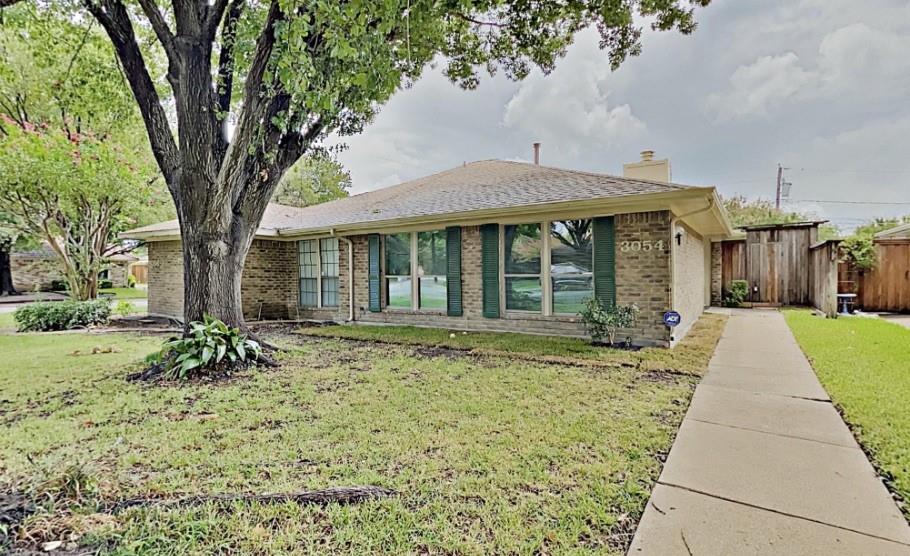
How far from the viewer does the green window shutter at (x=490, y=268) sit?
859 cm

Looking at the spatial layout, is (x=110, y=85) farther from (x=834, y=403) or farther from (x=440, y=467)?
(x=834, y=403)

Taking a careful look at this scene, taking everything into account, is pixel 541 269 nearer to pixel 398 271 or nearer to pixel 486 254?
pixel 486 254

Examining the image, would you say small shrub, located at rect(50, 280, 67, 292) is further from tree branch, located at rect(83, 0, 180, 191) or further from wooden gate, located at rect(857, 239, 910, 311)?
wooden gate, located at rect(857, 239, 910, 311)

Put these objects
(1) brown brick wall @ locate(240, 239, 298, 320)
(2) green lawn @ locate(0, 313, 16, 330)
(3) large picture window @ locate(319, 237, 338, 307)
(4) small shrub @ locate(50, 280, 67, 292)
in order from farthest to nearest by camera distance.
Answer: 1. (4) small shrub @ locate(50, 280, 67, 292)
2. (1) brown brick wall @ locate(240, 239, 298, 320)
3. (3) large picture window @ locate(319, 237, 338, 307)
4. (2) green lawn @ locate(0, 313, 16, 330)

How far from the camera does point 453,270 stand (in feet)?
30.2

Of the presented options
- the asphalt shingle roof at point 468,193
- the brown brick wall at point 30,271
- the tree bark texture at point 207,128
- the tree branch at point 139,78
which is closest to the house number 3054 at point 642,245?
the asphalt shingle roof at point 468,193

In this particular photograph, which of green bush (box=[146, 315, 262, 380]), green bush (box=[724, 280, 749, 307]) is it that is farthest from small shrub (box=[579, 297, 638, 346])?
green bush (box=[724, 280, 749, 307])

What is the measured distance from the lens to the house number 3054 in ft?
23.1

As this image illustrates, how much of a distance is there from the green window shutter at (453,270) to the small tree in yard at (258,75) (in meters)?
3.08

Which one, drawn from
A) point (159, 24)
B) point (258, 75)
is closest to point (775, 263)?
point (258, 75)

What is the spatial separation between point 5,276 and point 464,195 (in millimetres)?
30492

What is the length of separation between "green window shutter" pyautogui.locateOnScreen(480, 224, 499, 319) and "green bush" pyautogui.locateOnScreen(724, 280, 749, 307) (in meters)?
10.2

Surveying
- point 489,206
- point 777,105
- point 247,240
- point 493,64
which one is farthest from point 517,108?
point 247,240

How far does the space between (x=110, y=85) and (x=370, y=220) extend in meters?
5.35
